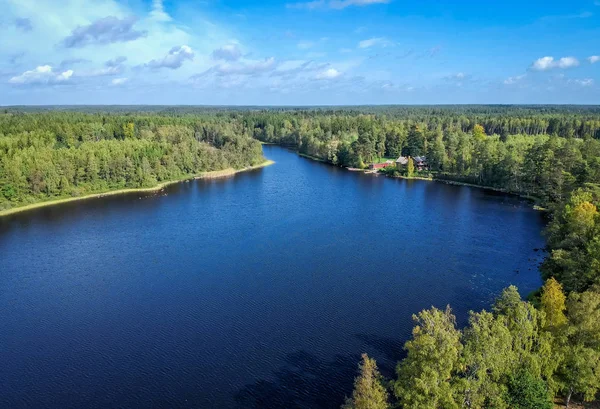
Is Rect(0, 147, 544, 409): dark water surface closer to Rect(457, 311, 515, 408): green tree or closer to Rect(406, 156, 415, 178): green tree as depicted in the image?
Rect(457, 311, 515, 408): green tree

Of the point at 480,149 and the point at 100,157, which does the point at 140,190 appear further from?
the point at 480,149

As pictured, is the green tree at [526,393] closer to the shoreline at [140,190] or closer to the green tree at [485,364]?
the green tree at [485,364]

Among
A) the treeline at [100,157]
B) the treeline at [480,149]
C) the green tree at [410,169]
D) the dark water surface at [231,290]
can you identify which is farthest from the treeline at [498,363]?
the green tree at [410,169]

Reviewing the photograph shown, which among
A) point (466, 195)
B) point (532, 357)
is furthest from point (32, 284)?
point (466, 195)

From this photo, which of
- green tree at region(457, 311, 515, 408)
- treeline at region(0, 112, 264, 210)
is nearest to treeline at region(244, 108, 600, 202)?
treeline at region(0, 112, 264, 210)

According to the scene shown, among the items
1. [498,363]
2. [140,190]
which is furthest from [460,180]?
[498,363]

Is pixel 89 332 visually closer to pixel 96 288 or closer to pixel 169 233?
pixel 96 288
